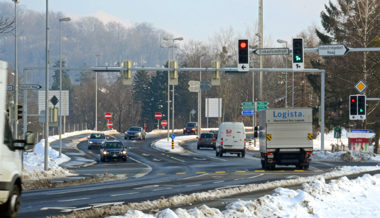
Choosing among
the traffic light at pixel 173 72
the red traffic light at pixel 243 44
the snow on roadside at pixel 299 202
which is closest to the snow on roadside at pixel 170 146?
the traffic light at pixel 173 72

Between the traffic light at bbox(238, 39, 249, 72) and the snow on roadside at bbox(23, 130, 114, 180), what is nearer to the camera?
the traffic light at bbox(238, 39, 249, 72)

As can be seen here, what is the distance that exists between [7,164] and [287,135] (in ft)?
85.4

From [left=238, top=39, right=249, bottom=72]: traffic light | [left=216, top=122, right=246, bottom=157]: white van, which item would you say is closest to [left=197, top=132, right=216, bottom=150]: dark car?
[left=216, top=122, right=246, bottom=157]: white van

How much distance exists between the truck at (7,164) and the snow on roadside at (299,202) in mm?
2037

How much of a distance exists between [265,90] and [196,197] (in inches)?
4470

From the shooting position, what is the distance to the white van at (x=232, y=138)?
52.6 m

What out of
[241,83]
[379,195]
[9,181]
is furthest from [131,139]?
[9,181]

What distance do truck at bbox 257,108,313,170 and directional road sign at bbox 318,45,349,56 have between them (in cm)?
457

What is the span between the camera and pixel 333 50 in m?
31.7

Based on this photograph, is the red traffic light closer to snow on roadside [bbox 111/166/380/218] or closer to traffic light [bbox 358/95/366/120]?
snow on roadside [bbox 111/166/380/218]

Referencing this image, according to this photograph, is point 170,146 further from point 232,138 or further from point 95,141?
point 232,138

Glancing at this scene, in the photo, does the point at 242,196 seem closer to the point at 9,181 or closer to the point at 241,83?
the point at 9,181

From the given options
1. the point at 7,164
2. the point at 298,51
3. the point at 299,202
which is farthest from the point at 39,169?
the point at 7,164

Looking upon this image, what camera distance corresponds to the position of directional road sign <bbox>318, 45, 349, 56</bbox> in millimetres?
31359
